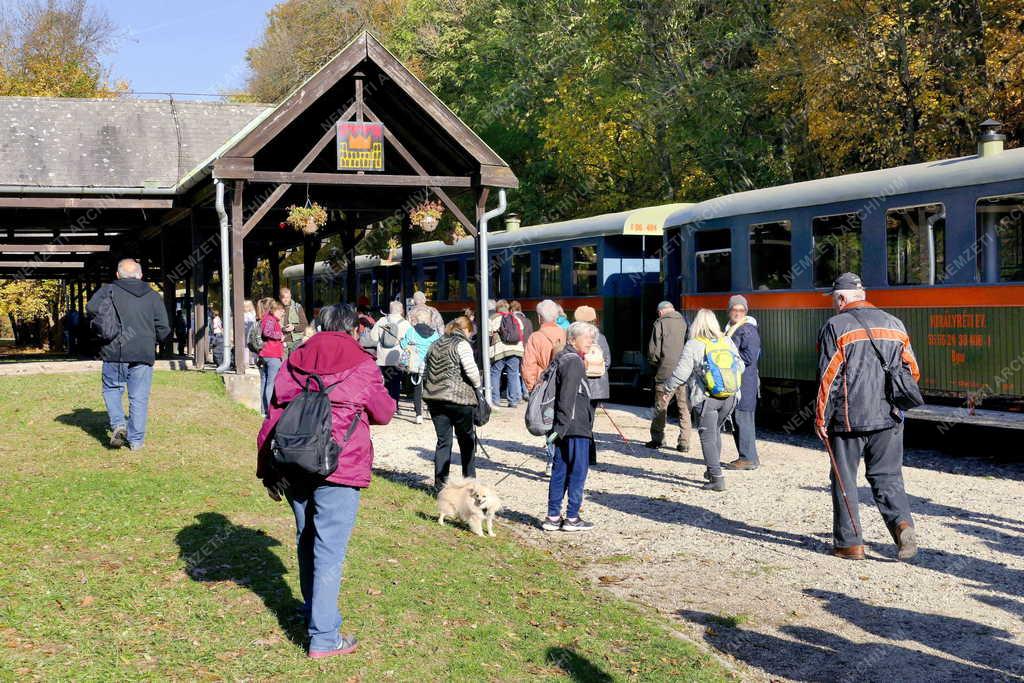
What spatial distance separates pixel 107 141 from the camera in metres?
23.1

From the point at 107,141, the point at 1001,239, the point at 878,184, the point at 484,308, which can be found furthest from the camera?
the point at 107,141

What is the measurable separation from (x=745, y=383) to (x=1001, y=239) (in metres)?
3.39

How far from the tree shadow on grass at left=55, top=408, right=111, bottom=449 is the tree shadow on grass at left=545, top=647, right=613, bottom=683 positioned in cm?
703

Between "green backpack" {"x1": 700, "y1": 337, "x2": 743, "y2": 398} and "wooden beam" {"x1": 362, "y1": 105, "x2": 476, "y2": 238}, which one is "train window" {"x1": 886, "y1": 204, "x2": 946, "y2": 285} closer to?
"green backpack" {"x1": 700, "y1": 337, "x2": 743, "y2": 398}

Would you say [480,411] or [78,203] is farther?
[78,203]

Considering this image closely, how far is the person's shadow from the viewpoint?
6.28 m

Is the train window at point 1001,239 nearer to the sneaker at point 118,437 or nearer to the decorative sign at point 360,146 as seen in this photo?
the decorative sign at point 360,146

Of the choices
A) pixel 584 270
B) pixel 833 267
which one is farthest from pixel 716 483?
pixel 584 270

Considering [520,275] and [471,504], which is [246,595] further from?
[520,275]

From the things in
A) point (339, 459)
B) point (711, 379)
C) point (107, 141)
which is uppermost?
point (107, 141)

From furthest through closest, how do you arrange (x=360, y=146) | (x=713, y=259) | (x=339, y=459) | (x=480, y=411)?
(x=360, y=146) → (x=713, y=259) → (x=480, y=411) → (x=339, y=459)

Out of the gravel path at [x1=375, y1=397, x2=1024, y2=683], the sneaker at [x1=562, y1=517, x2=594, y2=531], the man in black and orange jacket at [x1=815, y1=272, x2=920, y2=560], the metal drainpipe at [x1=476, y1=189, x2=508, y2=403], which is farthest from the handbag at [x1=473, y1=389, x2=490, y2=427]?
the metal drainpipe at [x1=476, y1=189, x2=508, y2=403]

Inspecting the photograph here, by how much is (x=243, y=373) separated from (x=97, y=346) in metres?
6.10

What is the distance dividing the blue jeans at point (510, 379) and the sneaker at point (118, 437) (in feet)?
26.6
